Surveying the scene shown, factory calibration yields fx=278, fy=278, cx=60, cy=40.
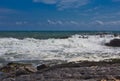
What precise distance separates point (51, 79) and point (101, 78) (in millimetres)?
1416

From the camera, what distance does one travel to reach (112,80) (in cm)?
745

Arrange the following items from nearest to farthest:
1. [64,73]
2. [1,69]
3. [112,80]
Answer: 1. [112,80]
2. [64,73]
3. [1,69]

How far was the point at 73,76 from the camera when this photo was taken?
26.6 feet

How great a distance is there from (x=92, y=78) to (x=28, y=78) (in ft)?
6.35

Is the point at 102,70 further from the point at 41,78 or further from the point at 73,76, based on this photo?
the point at 41,78

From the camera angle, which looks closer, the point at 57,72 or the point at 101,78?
the point at 101,78

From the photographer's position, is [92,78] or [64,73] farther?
[64,73]

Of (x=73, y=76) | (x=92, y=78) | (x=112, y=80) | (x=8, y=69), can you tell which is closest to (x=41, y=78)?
(x=73, y=76)

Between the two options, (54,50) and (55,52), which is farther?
(54,50)

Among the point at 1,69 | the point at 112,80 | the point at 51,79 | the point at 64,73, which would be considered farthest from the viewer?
the point at 1,69

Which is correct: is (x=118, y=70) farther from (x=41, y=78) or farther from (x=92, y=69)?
(x=41, y=78)

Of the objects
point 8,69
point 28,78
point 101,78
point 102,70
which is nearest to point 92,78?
point 101,78

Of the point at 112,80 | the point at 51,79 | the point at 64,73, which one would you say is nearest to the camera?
the point at 112,80

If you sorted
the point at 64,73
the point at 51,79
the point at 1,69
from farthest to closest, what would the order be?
the point at 1,69 → the point at 64,73 → the point at 51,79
